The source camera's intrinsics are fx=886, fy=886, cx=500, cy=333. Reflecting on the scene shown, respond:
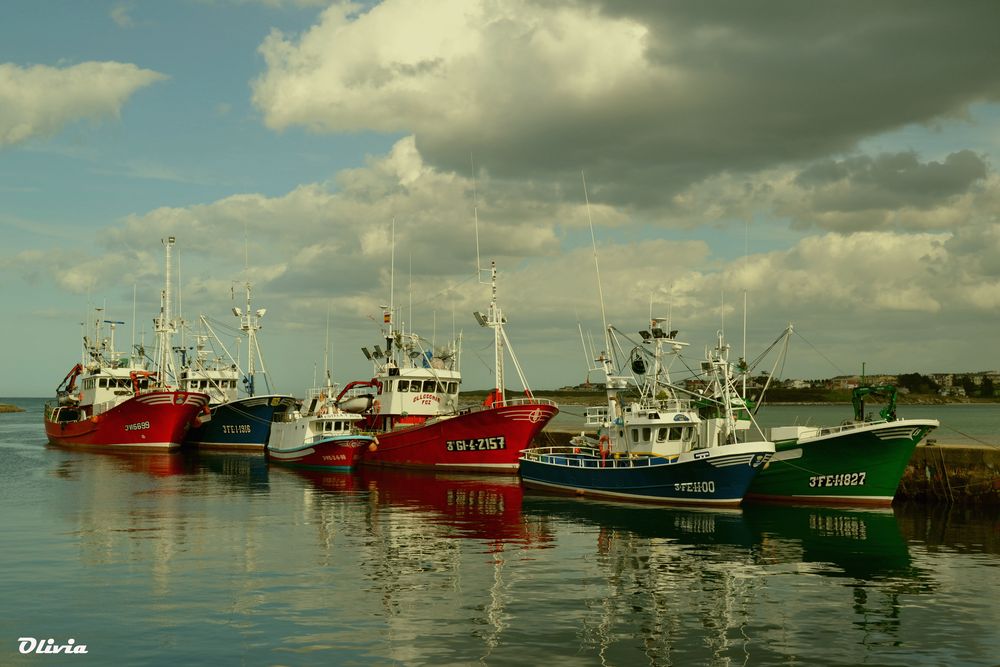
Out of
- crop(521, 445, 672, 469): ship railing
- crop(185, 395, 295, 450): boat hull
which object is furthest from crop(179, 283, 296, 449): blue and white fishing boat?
crop(521, 445, 672, 469): ship railing

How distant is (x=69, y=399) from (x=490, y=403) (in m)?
57.2

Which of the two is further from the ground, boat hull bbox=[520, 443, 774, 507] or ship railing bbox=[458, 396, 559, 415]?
ship railing bbox=[458, 396, 559, 415]

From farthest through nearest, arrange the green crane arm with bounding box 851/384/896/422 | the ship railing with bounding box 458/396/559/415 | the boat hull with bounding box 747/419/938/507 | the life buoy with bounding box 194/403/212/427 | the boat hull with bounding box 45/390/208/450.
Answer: the life buoy with bounding box 194/403/212/427 → the boat hull with bounding box 45/390/208/450 → the ship railing with bounding box 458/396/559/415 → the green crane arm with bounding box 851/384/896/422 → the boat hull with bounding box 747/419/938/507

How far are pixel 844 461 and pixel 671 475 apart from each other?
26.1 ft

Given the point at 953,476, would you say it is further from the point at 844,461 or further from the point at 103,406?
the point at 103,406

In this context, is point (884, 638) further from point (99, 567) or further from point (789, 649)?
point (99, 567)

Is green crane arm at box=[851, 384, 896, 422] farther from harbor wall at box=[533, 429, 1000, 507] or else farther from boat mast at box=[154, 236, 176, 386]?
boat mast at box=[154, 236, 176, 386]

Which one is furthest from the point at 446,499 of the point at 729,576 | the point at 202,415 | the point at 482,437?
the point at 202,415

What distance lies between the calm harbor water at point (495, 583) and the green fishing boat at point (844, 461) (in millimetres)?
1414

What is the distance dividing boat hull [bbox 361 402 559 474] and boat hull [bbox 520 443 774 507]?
451 inches

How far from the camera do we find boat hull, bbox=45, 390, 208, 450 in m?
79.9

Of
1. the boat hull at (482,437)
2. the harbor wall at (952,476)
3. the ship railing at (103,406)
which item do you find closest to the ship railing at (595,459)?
the boat hull at (482,437)

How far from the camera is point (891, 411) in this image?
39.8 m

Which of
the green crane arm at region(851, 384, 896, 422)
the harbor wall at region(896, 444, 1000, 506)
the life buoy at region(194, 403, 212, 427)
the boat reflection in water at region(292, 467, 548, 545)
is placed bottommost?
the boat reflection in water at region(292, 467, 548, 545)
